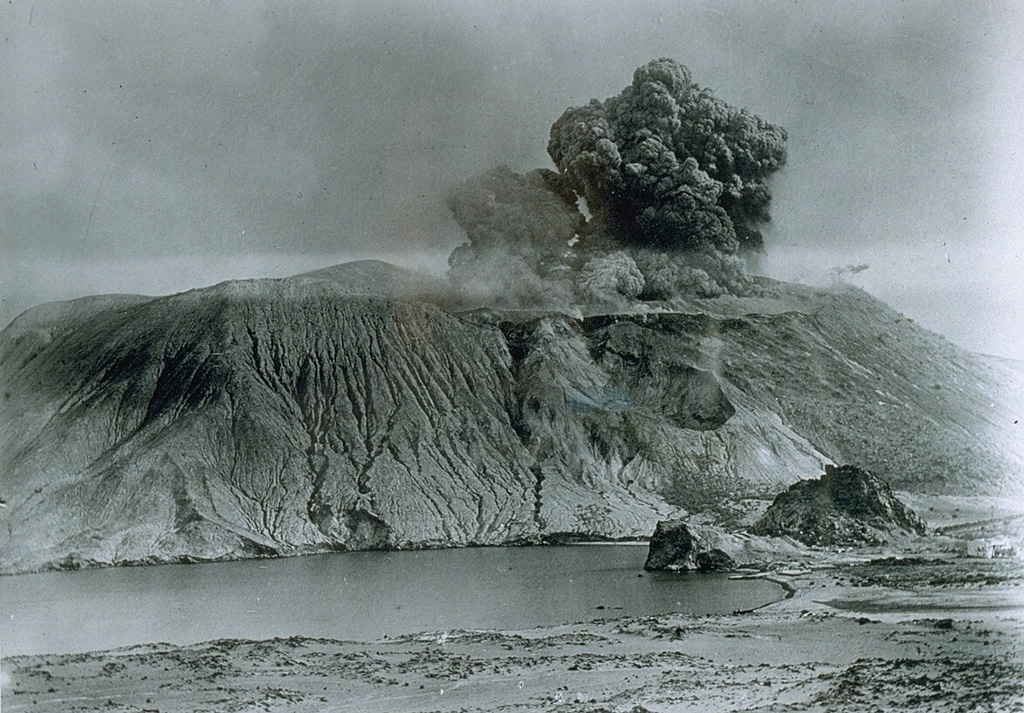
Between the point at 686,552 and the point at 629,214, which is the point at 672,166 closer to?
the point at 629,214

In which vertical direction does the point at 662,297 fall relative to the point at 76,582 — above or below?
above

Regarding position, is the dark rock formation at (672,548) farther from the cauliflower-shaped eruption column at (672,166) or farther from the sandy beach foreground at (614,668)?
the cauliflower-shaped eruption column at (672,166)

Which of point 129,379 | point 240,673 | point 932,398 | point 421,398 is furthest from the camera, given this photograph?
point 421,398

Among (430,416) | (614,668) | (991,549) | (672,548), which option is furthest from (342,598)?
(991,549)

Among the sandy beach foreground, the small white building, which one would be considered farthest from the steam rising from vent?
the sandy beach foreground

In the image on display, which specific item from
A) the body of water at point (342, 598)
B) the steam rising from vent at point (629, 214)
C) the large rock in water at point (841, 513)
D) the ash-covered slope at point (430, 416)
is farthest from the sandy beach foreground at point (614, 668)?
the steam rising from vent at point (629, 214)

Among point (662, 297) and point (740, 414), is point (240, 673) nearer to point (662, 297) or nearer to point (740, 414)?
point (740, 414)

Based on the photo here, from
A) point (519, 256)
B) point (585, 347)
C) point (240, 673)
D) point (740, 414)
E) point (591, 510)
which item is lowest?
point (240, 673)

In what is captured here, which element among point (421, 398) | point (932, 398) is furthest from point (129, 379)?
point (932, 398)
